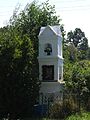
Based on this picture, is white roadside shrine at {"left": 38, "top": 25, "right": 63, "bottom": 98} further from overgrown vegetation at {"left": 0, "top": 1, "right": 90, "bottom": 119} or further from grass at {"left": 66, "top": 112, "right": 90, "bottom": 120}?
grass at {"left": 66, "top": 112, "right": 90, "bottom": 120}

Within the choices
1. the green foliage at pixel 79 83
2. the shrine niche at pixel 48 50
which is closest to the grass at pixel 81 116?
the green foliage at pixel 79 83

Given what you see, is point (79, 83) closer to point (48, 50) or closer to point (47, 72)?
point (47, 72)

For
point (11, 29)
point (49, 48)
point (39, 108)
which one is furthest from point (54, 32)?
point (39, 108)

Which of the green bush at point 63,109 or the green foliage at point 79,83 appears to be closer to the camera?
the green bush at point 63,109

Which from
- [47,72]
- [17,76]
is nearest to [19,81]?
[17,76]

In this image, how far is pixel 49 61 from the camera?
952 inches

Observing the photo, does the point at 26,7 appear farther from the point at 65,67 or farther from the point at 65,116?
the point at 65,116

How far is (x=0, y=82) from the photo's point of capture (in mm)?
21906

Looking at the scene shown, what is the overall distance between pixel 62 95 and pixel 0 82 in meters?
4.10

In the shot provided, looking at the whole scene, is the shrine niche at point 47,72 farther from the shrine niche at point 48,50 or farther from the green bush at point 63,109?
the green bush at point 63,109

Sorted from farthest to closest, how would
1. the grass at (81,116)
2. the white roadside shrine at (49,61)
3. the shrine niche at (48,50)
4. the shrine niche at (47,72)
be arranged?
the shrine niche at (48,50)
the shrine niche at (47,72)
the white roadside shrine at (49,61)
the grass at (81,116)

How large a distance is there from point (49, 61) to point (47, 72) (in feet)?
2.37

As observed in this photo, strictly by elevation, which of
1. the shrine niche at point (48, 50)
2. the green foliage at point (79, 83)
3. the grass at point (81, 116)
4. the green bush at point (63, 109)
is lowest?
the grass at point (81, 116)

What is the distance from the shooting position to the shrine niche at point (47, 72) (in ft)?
79.5
